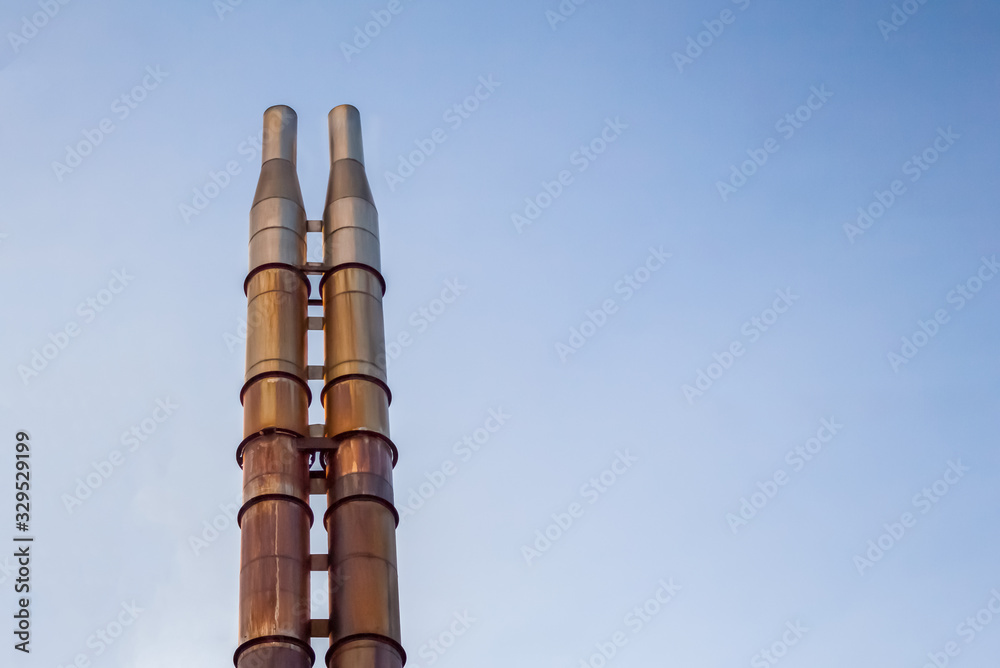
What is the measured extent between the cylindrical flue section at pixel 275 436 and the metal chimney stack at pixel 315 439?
0.9 inches

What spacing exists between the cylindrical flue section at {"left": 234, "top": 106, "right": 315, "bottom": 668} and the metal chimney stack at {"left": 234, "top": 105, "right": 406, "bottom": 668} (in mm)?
23

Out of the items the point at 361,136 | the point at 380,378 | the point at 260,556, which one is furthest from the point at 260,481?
the point at 361,136

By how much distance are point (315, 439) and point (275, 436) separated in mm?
705

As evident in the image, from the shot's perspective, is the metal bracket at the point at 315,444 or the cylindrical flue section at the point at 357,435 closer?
the cylindrical flue section at the point at 357,435

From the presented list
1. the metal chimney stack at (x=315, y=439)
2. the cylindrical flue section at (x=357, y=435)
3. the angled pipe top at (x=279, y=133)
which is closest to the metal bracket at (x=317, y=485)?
the metal chimney stack at (x=315, y=439)

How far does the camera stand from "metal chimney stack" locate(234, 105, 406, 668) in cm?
2267

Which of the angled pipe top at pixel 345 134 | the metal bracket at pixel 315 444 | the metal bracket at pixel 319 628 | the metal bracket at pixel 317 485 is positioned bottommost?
the metal bracket at pixel 319 628

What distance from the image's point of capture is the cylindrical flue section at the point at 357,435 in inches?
895

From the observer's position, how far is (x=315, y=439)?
24781 mm

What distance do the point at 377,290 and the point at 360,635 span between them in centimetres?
719

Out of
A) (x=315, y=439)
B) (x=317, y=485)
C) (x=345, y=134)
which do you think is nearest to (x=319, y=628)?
(x=317, y=485)

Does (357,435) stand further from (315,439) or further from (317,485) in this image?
(317,485)

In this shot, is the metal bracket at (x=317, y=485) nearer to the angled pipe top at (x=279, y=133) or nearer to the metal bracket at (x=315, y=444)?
the metal bracket at (x=315, y=444)

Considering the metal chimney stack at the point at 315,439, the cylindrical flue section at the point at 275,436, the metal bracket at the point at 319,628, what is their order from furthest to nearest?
the metal bracket at the point at 319,628
the metal chimney stack at the point at 315,439
the cylindrical flue section at the point at 275,436
